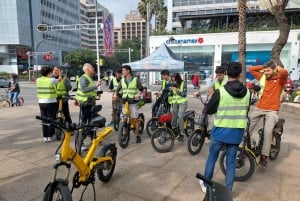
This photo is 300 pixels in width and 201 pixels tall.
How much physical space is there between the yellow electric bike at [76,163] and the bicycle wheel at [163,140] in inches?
56.4

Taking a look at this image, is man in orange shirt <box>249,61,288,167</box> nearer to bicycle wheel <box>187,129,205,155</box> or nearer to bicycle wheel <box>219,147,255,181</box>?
bicycle wheel <box>219,147,255,181</box>

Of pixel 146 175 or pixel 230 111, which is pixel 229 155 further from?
pixel 146 175

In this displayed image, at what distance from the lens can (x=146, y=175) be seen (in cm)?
401

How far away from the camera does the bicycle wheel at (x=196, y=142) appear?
485 cm

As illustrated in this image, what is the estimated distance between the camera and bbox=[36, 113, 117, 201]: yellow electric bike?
244 cm

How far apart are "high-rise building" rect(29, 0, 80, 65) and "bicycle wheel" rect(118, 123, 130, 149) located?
176ft

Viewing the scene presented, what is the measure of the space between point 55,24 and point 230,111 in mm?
83685

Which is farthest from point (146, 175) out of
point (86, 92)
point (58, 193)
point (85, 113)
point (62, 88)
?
point (62, 88)

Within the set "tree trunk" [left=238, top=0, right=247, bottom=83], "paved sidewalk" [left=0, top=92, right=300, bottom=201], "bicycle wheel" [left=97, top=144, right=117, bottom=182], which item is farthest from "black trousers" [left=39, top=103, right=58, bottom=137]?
"tree trunk" [left=238, top=0, right=247, bottom=83]

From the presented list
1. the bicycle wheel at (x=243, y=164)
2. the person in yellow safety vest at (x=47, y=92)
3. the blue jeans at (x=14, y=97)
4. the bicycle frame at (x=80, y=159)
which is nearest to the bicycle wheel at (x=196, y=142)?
the bicycle wheel at (x=243, y=164)

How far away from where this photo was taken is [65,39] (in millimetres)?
79875

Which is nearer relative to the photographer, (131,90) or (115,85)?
(131,90)

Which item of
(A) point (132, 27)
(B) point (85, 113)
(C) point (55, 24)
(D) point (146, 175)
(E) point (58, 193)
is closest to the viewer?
(E) point (58, 193)

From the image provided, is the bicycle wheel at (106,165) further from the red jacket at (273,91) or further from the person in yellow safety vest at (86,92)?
the red jacket at (273,91)
